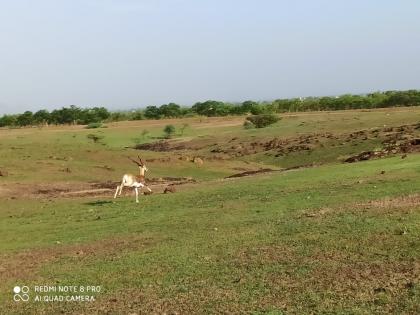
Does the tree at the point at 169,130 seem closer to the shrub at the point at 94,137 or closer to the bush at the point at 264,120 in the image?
the shrub at the point at 94,137

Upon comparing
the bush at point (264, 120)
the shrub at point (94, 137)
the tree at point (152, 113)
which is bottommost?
the shrub at point (94, 137)

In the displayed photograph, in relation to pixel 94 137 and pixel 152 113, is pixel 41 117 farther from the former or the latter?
pixel 94 137

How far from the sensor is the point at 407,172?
74.8 feet

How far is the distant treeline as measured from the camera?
90.9 meters

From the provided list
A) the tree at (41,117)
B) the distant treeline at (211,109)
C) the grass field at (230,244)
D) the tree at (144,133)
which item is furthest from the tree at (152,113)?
the grass field at (230,244)

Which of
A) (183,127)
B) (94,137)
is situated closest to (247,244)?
(94,137)

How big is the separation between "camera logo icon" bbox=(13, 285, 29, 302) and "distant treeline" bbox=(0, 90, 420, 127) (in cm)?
7941

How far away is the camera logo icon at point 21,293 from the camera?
12.2 meters

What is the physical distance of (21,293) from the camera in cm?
1254

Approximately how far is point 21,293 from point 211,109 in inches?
3625

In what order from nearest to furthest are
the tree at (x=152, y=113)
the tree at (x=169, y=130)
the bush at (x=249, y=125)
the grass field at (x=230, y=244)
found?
the grass field at (x=230, y=244) < the bush at (x=249, y=125) < the tree at (x=169, y=130) < the tree at (x=152, y=113)

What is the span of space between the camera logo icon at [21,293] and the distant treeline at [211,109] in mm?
79408

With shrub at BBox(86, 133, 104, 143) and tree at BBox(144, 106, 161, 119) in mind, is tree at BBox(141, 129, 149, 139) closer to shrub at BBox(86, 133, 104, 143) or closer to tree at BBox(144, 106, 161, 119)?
shrub at BBox(86, 133, 104, 143)

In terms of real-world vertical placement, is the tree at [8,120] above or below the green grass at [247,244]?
above
